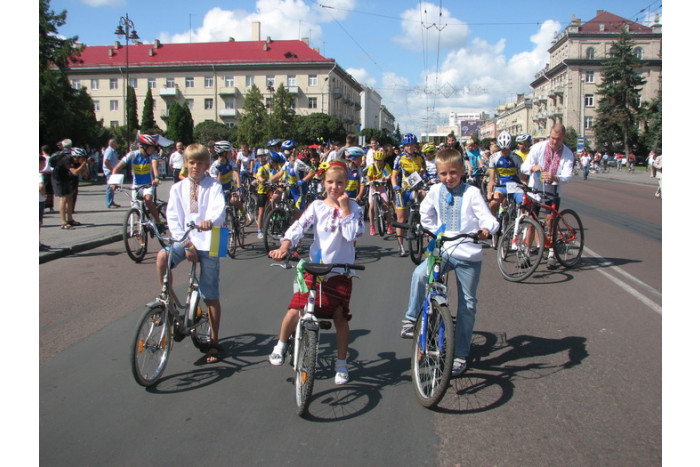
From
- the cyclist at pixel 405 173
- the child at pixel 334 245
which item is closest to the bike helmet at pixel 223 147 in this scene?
the cyclist at pixel 405 173

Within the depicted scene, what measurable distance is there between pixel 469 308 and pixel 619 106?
2636 inches

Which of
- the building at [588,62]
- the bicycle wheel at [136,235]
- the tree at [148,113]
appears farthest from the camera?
the building at [588,62]

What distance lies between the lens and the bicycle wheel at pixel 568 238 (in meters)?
8.14

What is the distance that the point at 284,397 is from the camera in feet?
13.0

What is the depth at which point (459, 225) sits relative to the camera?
4398mm

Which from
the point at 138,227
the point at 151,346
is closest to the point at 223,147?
the point at 138,227

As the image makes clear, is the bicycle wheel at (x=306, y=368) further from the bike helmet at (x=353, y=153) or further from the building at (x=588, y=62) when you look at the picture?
the building at (x=588, y=62)

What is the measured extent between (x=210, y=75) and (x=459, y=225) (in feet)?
285

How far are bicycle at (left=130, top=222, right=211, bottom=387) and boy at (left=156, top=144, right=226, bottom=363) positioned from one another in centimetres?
8

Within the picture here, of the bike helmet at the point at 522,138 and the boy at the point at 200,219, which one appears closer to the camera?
the boy at the point at 200,219

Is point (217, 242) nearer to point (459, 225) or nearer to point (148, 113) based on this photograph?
point (459, 225)

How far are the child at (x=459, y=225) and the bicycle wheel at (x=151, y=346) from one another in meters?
2.02

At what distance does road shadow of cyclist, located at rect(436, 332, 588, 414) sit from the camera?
12.8 feet

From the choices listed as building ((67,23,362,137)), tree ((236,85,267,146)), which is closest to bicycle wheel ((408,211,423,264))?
tree ((236,85,267,146))
